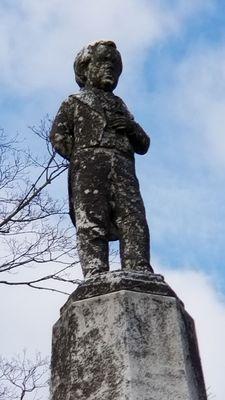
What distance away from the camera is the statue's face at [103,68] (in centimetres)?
549

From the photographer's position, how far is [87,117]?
518 cm

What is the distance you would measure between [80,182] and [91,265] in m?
0.67

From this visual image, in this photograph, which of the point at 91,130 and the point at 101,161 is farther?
the point at 91,130

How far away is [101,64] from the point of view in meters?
5.52

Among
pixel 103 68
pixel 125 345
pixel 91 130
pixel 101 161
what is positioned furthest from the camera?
pixel 103 68

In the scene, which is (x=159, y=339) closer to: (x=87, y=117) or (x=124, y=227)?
(x=124, y=227)

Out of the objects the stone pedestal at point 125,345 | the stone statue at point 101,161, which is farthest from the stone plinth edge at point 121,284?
the stone statue at point 101,161

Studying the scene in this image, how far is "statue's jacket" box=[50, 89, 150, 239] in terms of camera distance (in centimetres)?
509

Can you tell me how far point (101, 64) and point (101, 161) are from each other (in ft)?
3.23

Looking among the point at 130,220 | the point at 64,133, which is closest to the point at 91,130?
the point at 64,133

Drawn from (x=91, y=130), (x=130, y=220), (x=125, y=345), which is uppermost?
(x=91, y=130)

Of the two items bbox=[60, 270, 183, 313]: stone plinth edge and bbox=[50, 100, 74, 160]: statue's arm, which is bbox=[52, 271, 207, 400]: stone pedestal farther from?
bbox=[50, 100, 74, 160]: statue's arm

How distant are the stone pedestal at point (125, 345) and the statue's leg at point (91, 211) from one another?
Answer: 250 millimetres

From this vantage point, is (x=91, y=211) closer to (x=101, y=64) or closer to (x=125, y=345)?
(x=125, y=345)
